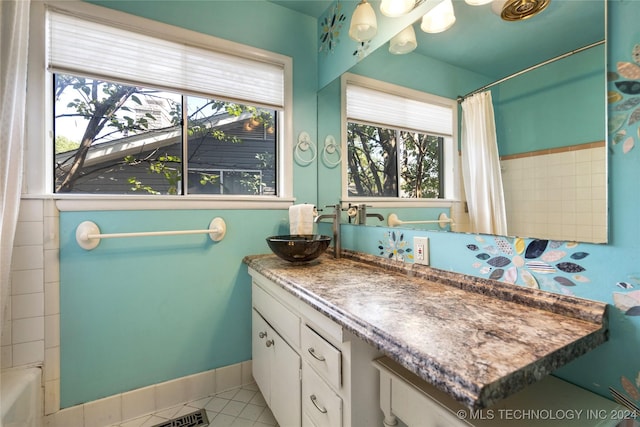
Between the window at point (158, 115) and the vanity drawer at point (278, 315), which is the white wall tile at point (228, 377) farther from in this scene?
the window at point (158, 115)

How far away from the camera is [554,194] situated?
86cm

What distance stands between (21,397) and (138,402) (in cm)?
51

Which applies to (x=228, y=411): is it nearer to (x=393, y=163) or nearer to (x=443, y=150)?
(x=393, y=163)

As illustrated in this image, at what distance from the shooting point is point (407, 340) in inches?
26.4

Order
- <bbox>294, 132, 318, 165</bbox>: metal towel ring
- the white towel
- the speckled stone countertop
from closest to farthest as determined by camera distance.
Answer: the speckled stone countertop
the white towel
<bbox>294, 132, 318, 165</bbox>: metal towel ring

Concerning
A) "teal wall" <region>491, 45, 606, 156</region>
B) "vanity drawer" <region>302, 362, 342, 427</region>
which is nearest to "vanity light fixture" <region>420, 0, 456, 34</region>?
"teal wall" <region>491, 45, 606, 156</region>

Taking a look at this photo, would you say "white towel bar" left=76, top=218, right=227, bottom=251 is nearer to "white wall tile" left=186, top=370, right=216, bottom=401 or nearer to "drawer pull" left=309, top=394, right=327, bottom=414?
"white wall tile" left=186, top=370, right=216, bottom=401

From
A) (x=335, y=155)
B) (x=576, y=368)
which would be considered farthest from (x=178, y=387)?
(x=576, y=368)

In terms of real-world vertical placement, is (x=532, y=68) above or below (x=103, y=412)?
above

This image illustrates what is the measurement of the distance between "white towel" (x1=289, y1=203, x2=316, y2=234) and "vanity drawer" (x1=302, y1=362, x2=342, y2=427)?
0.83 metres

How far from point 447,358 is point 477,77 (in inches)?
39.5

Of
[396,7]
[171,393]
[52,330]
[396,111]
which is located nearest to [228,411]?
[171,393]

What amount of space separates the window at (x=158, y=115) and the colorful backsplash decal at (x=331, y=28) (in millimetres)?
293

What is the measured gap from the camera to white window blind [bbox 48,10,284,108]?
4.58 feet
